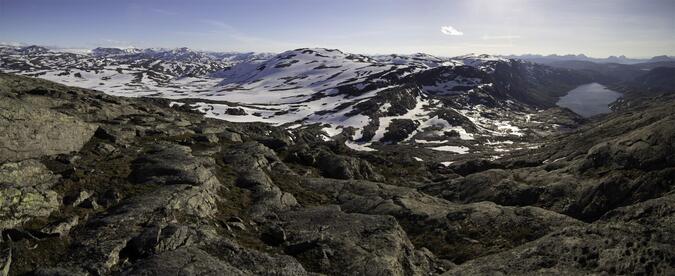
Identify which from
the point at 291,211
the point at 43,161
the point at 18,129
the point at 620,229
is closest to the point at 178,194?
the point at 291,211

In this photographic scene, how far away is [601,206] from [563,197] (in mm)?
4420

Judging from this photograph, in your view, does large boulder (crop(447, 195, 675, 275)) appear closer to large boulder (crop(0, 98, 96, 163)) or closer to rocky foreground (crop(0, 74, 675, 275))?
rocky foreground (crop(0, 74, 675, 275))

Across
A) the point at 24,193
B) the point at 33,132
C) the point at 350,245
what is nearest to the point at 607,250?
the point at 350,245

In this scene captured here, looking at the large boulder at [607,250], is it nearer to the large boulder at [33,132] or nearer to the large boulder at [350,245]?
the large boulder at [350,245]

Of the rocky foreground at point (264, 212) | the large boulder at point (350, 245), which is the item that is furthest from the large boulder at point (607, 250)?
the large boulder at point (350, 245)

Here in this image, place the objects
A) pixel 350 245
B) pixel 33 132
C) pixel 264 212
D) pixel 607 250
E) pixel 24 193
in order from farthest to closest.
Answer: pixel 33 132
pixel 264 212
pixel 350 245
pixel 24 193
pixel 607 250

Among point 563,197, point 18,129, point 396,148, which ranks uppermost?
point 18,129

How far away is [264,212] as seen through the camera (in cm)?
2856

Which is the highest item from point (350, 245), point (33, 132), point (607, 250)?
point (33, 132)

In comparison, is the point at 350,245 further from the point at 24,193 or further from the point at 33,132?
the point at 33,132

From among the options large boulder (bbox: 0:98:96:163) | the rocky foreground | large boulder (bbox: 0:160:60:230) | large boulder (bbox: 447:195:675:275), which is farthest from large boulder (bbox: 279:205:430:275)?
large boulder (bbox: 0:98:96:163)

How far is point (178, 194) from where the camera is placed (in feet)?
85.8

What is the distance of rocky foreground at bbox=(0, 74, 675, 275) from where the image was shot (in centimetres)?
1880

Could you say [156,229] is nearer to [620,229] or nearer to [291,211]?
[291,211]
